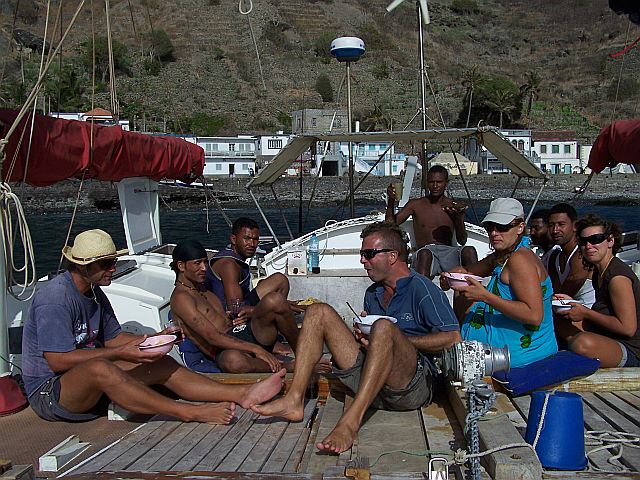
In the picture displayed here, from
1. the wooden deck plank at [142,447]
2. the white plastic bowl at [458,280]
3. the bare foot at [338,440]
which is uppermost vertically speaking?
the white plastic bowl at [458,280]

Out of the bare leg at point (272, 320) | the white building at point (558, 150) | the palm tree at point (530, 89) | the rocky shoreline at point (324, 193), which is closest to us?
the bare leg at point (272, 320)

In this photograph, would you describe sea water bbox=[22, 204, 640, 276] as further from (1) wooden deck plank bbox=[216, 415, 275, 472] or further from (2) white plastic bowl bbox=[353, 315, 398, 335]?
(2) white plastic bowl bbox=[353, 315, 398, 335]

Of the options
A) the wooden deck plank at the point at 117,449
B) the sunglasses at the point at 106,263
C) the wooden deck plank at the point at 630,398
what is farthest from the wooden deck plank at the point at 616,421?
the sunglasses at the point at 106,263

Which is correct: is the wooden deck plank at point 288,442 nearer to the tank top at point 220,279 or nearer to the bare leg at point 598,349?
the bare leg at point 598,349

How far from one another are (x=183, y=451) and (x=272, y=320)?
2030 millimetres

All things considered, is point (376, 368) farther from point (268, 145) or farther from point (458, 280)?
point (268, 145)

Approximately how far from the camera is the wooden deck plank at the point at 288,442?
10.4 feet

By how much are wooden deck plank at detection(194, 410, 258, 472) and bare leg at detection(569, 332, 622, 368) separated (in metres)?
1.98

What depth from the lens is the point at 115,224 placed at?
44250 mm

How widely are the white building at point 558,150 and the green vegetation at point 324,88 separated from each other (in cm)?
3145

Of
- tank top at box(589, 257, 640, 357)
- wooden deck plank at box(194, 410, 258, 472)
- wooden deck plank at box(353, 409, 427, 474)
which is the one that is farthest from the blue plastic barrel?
tank top at box(589, 257, 640, 357)

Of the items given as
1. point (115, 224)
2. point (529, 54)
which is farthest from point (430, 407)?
point (529, 54)

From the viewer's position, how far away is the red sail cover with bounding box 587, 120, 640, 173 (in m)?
8.26

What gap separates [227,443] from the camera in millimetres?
3475
